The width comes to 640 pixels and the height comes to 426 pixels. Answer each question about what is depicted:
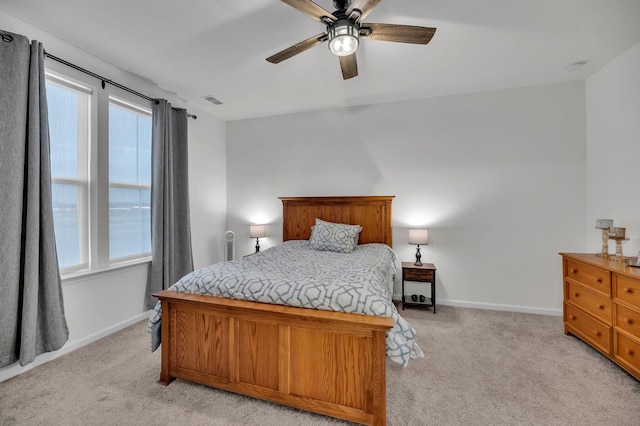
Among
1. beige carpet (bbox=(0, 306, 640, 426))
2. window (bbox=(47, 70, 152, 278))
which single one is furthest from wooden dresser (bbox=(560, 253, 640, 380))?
window (bbox=(47, 70, 152, 278))

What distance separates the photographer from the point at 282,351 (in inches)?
64.0

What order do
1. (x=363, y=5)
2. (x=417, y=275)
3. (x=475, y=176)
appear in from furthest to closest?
1. (x=475, y=176)
2. (x=417, y=275)
3. (x=363, y=5)

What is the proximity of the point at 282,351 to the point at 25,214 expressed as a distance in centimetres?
221

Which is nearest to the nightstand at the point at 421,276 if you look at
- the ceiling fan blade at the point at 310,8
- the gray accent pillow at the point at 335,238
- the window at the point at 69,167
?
the gray accent pillow at the point at 335,238

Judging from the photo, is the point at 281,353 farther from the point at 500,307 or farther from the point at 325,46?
the point at 500,307

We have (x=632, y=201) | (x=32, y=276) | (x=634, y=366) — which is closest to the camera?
(x=634, y=366)

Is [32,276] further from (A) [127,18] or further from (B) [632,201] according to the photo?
(B) [632,201]

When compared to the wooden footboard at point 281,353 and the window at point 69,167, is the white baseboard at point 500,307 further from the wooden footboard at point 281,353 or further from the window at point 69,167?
the window at point 69,167

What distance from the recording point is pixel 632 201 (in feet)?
8.04

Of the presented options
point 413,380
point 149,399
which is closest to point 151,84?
point 149,399

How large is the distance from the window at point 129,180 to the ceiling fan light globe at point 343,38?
2472 mm

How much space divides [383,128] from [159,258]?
329 cm

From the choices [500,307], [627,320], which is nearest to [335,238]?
[500,307]

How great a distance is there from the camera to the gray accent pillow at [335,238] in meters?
3.19
